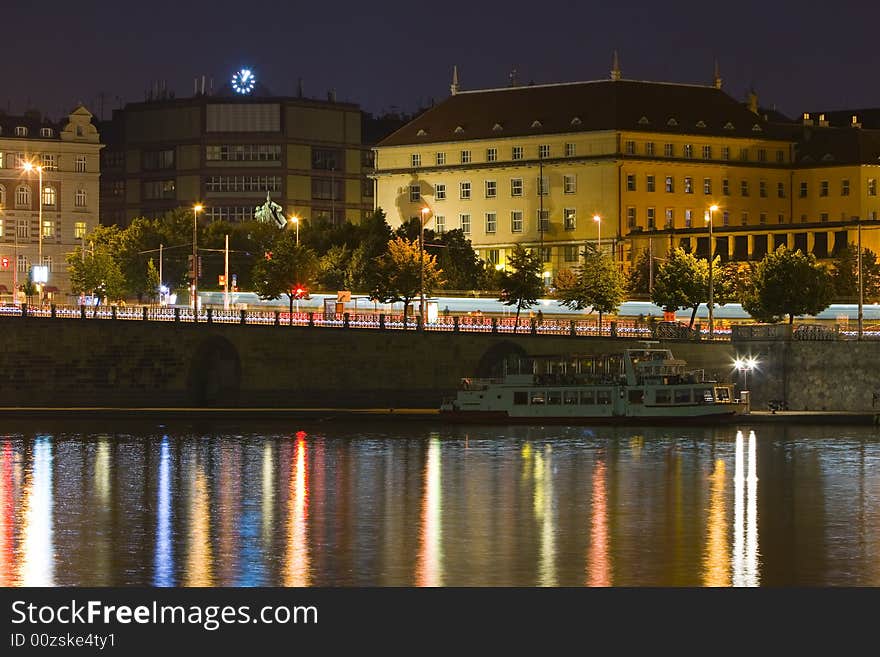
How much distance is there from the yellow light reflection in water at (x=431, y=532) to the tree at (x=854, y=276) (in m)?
68.0

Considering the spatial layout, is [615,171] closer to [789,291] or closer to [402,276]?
[402,276]

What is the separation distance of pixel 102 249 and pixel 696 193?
61412 mm

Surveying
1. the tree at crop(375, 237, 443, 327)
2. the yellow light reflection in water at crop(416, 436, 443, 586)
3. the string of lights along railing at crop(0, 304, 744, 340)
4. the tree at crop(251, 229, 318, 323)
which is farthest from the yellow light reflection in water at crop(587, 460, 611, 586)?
the tree at crop(251, 229, 318, 323)

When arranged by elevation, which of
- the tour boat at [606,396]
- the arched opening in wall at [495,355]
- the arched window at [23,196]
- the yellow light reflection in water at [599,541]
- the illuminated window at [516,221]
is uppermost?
the arched window at [23,196]

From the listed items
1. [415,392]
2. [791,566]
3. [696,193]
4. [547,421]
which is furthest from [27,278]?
[791,566]

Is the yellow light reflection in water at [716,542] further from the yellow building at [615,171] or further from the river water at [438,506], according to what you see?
the yellow building at [615,171]

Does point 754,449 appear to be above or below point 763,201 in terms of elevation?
below

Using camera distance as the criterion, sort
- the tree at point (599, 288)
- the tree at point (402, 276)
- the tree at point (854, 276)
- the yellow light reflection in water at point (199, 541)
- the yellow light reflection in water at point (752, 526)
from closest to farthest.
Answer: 1. the yellow light reflection in water at point (199, 541)
2. the yellow light reflection in water at point (752, 526)
3. the tree at point (599, 288)
4. the tree at point (402, 276)
5. the tree at point (854, 276)

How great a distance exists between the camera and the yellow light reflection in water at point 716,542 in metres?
53.7

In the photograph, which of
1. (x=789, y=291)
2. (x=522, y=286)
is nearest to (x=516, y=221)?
(x=522, y=286)

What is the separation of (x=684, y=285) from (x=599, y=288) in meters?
5.75

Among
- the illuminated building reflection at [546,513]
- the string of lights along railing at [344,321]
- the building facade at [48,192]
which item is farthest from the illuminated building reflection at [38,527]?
the building facade at [48,192]

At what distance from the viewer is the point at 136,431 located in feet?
336

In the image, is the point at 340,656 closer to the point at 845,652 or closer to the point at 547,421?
the point at 845,652
